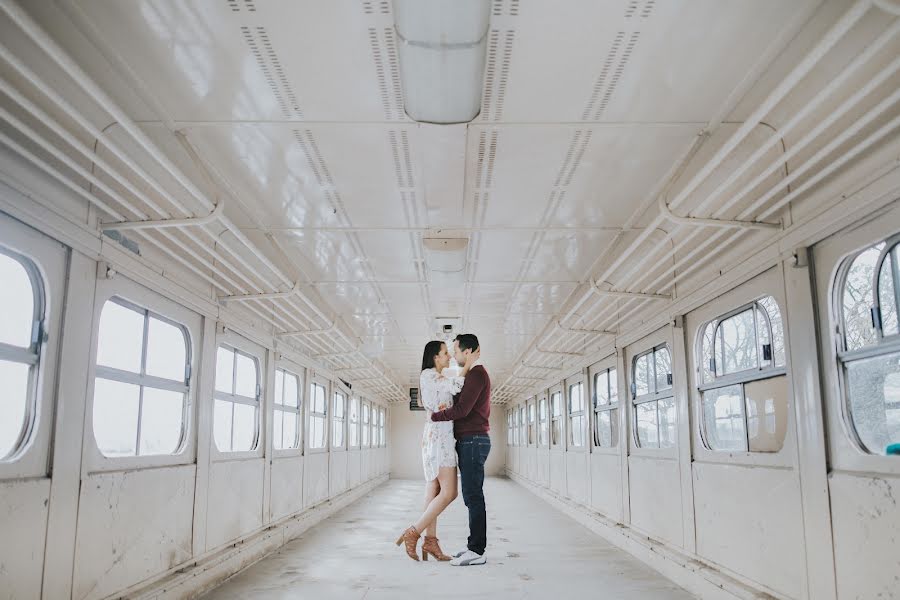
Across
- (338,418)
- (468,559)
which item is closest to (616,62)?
(468,559)

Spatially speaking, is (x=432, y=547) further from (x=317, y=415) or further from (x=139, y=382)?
(x=317, y=415)

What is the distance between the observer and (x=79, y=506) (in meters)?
3.47

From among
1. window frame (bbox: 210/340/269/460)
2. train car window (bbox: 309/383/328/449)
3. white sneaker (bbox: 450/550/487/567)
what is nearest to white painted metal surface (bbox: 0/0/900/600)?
window frame (bbox: 210/340/269/460)

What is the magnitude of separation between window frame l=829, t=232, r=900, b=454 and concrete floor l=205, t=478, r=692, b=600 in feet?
6.46

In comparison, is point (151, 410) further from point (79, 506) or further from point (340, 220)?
point (340, 220)

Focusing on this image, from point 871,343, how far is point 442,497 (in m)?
3.00

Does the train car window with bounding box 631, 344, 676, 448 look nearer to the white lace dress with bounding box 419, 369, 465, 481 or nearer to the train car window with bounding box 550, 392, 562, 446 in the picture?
the white lace dress with bounding box 419, 369, 465, 481

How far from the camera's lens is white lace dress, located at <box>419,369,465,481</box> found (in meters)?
5.24

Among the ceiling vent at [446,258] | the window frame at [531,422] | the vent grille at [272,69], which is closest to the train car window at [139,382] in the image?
the vent grille at [272,69]

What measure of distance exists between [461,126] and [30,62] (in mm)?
1810

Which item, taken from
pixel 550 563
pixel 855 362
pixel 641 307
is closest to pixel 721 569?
pixel 550 563

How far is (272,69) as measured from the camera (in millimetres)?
2969

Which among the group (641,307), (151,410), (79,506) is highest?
(641,307)

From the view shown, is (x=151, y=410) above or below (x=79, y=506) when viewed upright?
above
